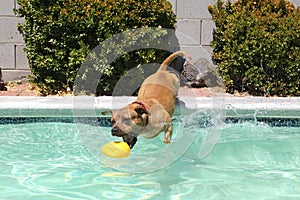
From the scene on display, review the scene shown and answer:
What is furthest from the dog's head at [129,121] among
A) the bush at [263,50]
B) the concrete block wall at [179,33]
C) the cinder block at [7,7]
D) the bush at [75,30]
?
the cinder block at [7,7]

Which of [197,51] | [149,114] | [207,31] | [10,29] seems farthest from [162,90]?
[10,29]

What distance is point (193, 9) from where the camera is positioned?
30.4ft

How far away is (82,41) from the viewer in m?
7.88

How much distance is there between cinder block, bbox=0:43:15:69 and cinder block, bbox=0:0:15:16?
0.58 m

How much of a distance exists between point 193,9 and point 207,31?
508mm

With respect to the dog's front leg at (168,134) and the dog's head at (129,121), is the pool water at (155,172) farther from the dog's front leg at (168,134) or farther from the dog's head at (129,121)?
the dog's head at (129,121)

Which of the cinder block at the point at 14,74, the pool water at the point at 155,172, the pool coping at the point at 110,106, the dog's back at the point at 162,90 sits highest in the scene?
the dog's back at the point at 162,90

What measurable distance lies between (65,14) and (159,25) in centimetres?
162

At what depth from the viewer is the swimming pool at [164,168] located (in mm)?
4316

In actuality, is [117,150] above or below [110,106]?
above

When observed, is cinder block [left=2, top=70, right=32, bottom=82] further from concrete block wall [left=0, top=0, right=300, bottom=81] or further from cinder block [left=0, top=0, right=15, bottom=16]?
cinder block [left=0, top=0, right=15, bottom=16]

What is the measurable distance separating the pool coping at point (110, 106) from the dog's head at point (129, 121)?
7.49ft

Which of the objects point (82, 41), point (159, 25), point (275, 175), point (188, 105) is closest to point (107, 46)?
point (82, 41)

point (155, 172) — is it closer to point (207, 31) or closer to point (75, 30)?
point (75, 30)
